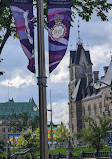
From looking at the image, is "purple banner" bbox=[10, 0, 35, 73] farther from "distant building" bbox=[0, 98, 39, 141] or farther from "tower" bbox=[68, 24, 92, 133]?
"distant building" bbox=[0, 98, 39, 141]

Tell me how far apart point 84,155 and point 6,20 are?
4387 cm

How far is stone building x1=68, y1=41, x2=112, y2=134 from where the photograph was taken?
89.8 m

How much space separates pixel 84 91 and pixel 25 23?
3819 inches

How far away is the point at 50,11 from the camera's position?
8914 mm

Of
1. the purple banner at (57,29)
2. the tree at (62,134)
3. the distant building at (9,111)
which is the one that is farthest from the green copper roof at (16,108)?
the purple banner at (57,29)

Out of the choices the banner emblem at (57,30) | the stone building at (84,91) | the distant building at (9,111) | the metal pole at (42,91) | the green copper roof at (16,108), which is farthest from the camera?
the green copper roof at (16,108)

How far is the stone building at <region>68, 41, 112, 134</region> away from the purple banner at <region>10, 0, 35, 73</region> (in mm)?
75755

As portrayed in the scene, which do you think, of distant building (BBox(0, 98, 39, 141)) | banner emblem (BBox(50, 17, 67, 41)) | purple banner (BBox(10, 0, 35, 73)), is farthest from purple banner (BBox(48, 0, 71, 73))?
distant building (BBox(0, 98, 39, 141))

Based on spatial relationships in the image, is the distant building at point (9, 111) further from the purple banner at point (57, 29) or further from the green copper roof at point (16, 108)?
the purple banner at point (57, 29)

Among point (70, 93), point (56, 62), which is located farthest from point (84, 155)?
point (70, 93)

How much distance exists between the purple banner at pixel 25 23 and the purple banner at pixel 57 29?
443mm

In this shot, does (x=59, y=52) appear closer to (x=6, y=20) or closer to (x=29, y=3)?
(x=29, y=3)

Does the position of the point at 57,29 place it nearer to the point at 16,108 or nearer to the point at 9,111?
the point at 16,108

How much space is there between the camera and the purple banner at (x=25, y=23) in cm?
881
